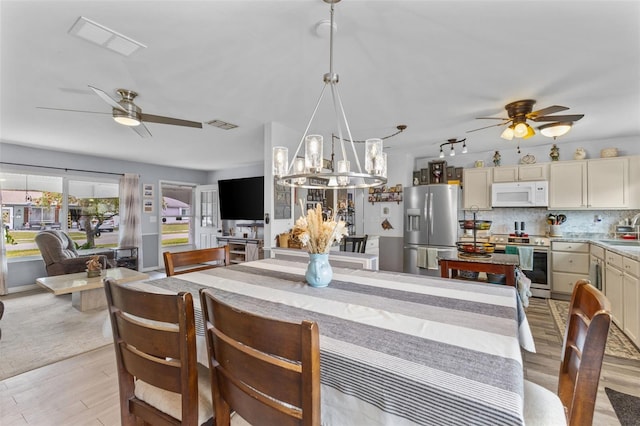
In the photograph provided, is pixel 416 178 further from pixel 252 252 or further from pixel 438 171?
pixel 252 252

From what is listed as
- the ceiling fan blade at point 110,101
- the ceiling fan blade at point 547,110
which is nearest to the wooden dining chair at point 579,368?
the ceiling fan blade at point 547,110

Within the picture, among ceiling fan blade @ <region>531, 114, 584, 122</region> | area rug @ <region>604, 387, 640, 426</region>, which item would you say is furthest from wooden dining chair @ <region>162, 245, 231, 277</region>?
ceiling fan blade @ <region>531, 114, 584, 122</region>

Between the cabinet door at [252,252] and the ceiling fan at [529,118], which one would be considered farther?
the cabinet door at [252,252]

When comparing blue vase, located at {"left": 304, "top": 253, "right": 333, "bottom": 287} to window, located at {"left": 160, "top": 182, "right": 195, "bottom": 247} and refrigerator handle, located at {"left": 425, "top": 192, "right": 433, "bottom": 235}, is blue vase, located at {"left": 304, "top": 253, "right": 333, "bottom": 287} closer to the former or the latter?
refrigerator handle, located at {"left": 425, "top": 192, "right": 433, "bottom": 235}

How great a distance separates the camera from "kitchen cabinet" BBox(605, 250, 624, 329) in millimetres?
2791

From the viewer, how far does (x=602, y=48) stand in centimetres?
187

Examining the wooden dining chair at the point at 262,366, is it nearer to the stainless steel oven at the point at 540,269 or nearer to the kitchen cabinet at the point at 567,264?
the stainless steel oven at the point at 540,269

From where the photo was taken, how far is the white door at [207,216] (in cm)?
693

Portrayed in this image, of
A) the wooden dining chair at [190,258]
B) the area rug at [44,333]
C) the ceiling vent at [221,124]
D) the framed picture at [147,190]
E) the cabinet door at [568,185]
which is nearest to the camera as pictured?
the wooden dining chair at [190,258]

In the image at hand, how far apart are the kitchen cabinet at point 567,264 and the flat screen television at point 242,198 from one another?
4714 millimetres

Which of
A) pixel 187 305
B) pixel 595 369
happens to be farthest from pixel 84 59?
pixel 595 369

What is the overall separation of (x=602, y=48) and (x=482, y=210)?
11.0 feet

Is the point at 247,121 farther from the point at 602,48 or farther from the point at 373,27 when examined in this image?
the point at 602,48

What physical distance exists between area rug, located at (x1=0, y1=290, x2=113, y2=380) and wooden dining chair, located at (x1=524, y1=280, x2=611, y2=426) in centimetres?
256
